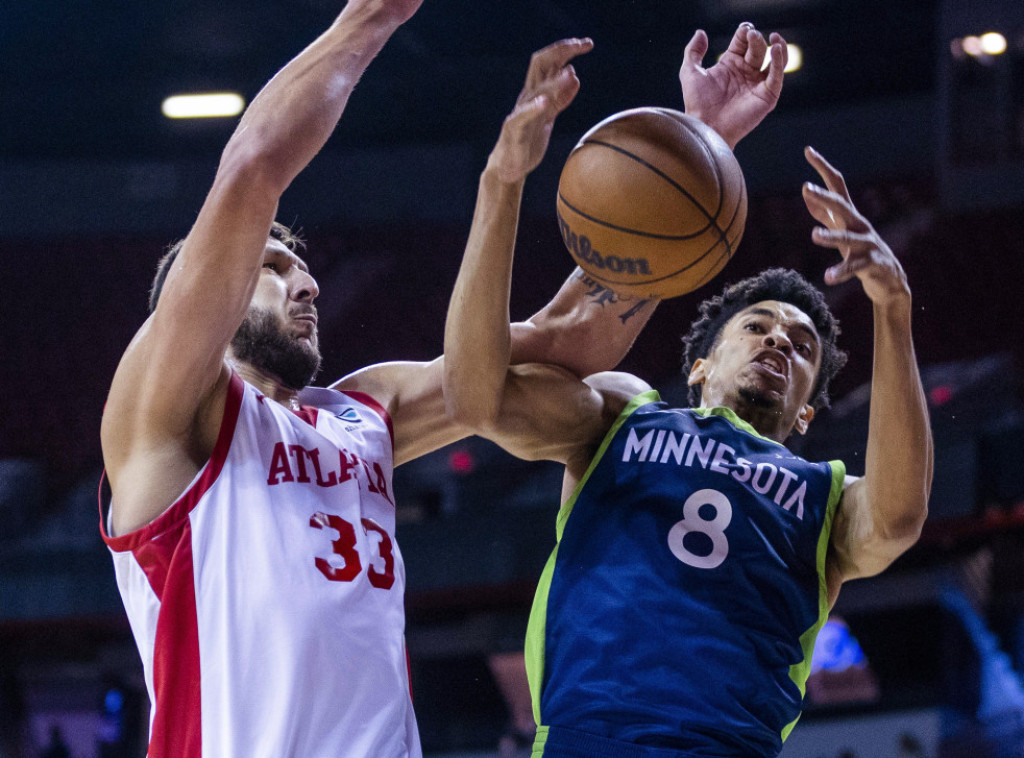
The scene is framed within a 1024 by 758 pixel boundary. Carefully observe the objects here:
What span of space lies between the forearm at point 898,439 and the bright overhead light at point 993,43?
22.5 ft

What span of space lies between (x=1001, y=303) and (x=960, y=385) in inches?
30.0

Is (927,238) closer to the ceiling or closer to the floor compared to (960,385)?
closer to the ceiling

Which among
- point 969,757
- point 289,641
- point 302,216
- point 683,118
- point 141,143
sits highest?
point 141,143

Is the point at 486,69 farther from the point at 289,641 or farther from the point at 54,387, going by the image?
the point at 289,641

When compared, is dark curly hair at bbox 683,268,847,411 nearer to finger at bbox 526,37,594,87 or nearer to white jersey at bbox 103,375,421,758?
finger at bbox 526,37,594,87

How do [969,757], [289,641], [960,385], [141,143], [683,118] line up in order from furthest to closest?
[141,143]
[960,385]
[969,757]
[683,118]
[289,641]

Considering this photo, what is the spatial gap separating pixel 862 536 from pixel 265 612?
133cm

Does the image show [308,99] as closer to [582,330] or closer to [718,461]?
[582,330]

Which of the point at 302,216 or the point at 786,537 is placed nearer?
the point at 786,537

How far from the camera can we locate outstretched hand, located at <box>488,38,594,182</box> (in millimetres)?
Result: 2082

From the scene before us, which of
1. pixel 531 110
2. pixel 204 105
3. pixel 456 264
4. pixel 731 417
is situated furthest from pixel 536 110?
pixel 204 105

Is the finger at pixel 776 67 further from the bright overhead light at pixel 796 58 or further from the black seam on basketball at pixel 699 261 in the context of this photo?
the bright overhead light at pixel 796 58

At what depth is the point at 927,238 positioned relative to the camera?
870 centimetres

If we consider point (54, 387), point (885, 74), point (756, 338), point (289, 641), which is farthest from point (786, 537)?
point (54, 387)
